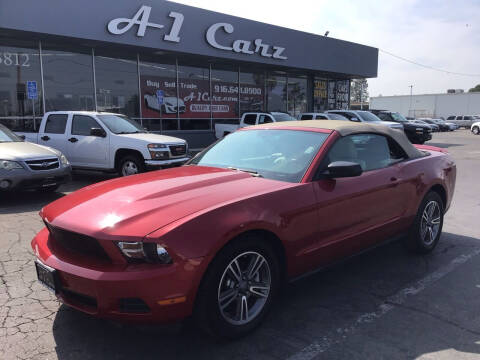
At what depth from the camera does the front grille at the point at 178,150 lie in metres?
10.0

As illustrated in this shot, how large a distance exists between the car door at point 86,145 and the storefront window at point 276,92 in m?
15.1

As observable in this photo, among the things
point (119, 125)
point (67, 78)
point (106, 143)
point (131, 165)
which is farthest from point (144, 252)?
point (67, 78)

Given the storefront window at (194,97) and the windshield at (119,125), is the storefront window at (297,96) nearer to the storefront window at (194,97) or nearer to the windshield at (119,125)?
the storefront window at (194,97)

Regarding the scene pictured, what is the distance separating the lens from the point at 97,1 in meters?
14.1

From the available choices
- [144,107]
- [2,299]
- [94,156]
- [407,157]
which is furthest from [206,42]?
[2,299]

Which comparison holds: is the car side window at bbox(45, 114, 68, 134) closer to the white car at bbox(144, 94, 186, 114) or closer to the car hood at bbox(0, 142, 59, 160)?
the car hood at bbox(0, 142, 59, 160)

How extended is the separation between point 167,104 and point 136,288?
677 inches

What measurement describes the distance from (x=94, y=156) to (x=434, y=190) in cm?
775

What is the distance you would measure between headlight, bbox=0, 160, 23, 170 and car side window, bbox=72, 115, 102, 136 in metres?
3.08

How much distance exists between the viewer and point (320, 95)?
27328 mm

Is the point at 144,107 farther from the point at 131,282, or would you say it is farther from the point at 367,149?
the point at 131,282

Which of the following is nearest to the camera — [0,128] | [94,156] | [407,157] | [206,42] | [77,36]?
[407,157]

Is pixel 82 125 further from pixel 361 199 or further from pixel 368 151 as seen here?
pixel 361 199

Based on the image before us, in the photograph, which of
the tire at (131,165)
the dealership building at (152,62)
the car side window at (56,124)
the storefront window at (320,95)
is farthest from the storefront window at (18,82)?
the storefront window at (320,95)
